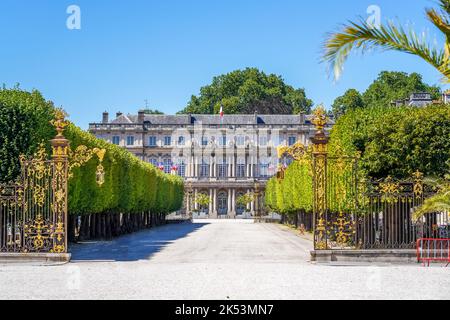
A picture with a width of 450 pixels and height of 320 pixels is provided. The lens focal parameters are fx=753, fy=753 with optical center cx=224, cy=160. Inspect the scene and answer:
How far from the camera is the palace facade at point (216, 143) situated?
11288cm

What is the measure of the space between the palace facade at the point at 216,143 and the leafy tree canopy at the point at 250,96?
6.58 meters

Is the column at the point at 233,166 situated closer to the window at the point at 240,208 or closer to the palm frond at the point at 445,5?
the window at the point at 240,208

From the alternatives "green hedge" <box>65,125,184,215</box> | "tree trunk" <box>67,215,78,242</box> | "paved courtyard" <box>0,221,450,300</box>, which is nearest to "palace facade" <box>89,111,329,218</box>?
"green hedge" <box>65,125,184,215</box>

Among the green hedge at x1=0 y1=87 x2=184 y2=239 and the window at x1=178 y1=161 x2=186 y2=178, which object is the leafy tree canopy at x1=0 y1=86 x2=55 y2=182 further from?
the window at x1=178 y1=161 x2=186 y2=178

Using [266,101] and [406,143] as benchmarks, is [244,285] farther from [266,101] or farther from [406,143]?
[266,101]

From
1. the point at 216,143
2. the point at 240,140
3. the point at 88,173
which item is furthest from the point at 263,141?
the point at 88,173

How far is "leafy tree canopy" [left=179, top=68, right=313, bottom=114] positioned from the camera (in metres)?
121

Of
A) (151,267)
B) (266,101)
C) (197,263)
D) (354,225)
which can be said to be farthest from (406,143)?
(266,101)

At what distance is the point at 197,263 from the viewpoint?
Answer: 64.4 ft

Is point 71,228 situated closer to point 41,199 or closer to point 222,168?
point 41,199

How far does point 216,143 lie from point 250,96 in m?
11.0

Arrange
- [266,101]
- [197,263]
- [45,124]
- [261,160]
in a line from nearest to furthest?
[197,263]
[45,124]
[261,160]
[266,101]

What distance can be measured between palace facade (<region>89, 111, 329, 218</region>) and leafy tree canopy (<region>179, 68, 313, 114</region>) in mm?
6579
